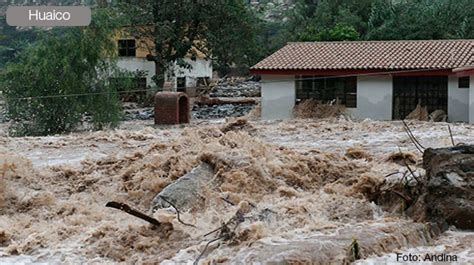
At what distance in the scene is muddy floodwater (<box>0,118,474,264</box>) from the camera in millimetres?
7969

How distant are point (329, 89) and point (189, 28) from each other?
455 inches

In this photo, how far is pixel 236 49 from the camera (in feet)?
112

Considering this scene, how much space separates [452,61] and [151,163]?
13607 mm

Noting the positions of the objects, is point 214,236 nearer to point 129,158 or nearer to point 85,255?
point 85,255

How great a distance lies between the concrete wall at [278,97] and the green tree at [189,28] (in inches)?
352

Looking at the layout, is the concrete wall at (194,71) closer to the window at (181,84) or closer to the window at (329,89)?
the window at (181,84)

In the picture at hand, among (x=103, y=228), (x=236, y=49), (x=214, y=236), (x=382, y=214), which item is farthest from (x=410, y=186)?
(x=236, y=49)

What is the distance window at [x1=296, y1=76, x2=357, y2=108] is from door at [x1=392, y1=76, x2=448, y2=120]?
1.35 metres

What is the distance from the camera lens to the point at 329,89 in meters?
24.1

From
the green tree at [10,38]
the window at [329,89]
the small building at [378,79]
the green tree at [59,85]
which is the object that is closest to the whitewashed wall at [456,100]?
the small building at [378,79]

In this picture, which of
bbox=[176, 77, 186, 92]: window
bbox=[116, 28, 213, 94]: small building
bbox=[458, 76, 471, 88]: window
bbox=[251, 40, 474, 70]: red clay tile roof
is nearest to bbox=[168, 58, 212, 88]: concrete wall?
bbox=[116, 28, 213, 94]: small building

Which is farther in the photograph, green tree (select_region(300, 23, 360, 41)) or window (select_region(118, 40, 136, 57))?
window (select_region(118, 40, 136, 57))

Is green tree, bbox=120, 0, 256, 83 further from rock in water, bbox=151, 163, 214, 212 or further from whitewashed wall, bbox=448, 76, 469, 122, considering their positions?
rock in water, bbox=151, 163, 214, 212

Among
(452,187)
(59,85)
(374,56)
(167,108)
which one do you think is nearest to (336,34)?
(374,56)
